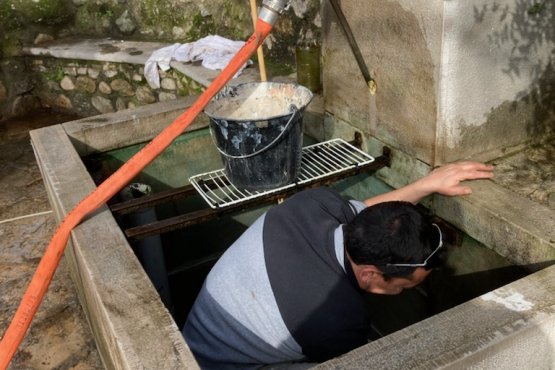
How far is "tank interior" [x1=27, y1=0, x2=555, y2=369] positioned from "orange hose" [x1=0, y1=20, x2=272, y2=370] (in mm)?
72

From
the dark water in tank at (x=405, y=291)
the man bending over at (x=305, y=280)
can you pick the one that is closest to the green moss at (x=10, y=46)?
the dark water in tank at (x=405, y=291)

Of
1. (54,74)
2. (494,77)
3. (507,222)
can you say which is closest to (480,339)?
(507,222)

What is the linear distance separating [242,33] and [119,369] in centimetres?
417

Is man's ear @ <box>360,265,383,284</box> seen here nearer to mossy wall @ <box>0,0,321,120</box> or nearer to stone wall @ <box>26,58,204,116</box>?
stone wall @ <box>26,58,204,116</box>

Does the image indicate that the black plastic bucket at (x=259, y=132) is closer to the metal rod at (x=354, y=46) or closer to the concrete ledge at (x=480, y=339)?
the metal rod at (x=354, y=46)

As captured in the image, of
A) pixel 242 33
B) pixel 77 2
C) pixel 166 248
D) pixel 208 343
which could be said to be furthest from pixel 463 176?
pixel 77 2

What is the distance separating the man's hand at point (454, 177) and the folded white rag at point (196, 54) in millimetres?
2707

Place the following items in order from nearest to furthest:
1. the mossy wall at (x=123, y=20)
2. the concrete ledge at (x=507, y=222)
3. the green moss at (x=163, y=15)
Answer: the concrete ledge at (x=507, y=222) → the mossy wall at (x=123, y=20) → the green moss at (x=163, y=15)

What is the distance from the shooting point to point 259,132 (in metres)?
2.73

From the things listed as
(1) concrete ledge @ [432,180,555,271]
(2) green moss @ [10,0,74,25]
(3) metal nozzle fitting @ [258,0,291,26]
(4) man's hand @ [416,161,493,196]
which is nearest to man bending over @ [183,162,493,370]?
(1) concrete ledge @ [432,180,555,271]

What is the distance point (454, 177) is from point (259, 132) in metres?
0.96

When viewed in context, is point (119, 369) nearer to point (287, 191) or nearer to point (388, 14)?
point (287, 191)

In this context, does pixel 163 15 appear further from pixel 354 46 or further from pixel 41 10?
pixel 354 46

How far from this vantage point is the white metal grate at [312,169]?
297 cm
